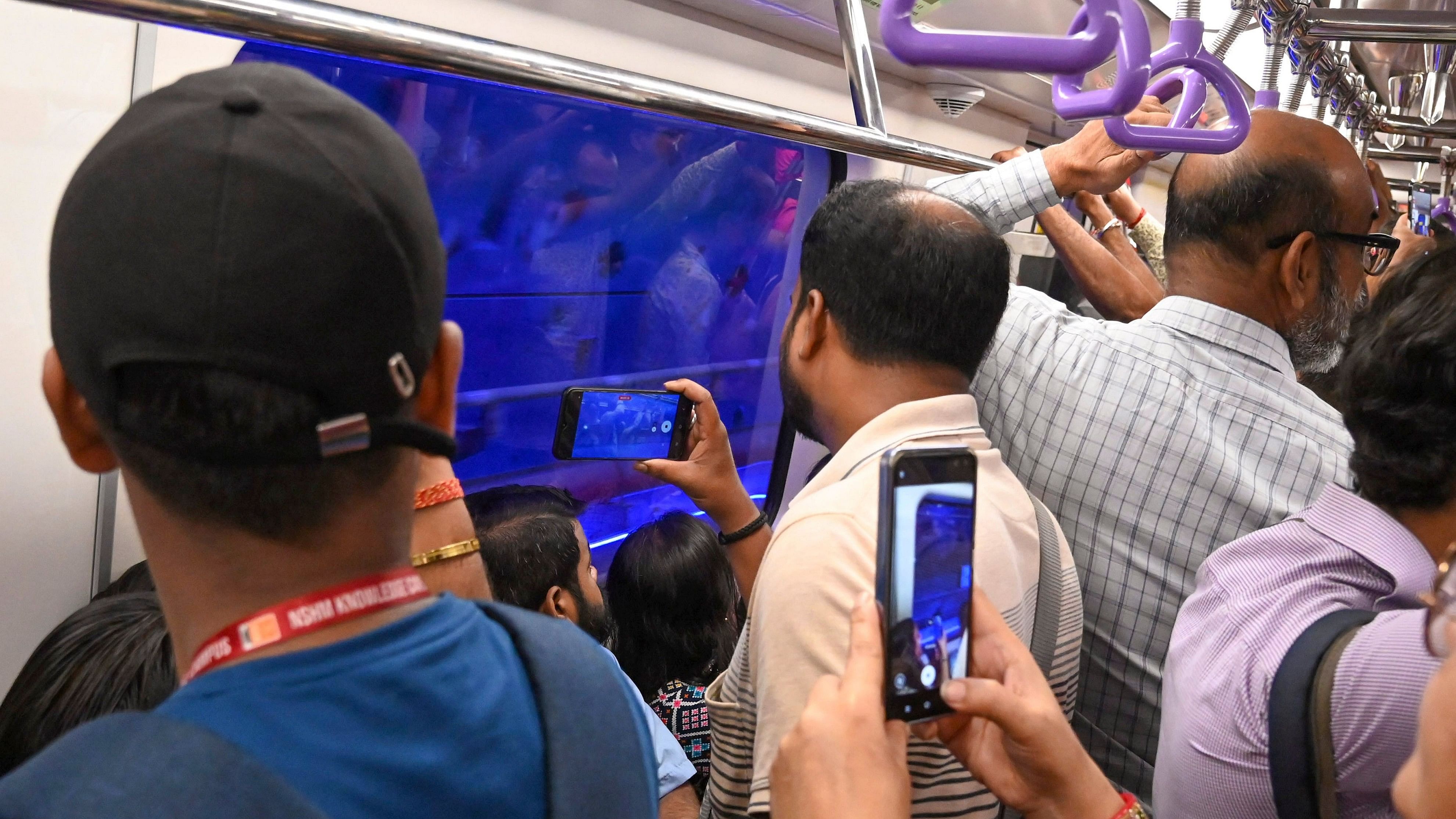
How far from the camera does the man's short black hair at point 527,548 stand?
2.03 meters

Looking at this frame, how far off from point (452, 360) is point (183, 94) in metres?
0.24

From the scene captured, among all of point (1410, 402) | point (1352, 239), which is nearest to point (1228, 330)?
point (1352, 239)

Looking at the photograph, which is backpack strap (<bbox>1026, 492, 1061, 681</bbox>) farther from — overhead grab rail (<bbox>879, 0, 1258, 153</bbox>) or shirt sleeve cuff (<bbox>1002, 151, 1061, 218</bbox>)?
shirt sleeve cuff (<bbox>1002, 151, 1061, 218</bbox>)

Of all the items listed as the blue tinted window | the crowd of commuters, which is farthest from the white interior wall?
the blue tinted window

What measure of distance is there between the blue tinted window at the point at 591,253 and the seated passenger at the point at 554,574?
0.94ft

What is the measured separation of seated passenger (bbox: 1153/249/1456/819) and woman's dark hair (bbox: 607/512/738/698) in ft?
4.39

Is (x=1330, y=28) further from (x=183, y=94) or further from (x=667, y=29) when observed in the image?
(x=183, y=94)

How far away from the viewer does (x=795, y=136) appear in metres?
1.55

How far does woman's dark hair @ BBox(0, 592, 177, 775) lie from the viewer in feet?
4.12

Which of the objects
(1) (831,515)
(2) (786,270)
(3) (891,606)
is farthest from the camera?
(2) (786,270)

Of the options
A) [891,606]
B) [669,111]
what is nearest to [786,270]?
[669,111]

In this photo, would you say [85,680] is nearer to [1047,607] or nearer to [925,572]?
[925,572]

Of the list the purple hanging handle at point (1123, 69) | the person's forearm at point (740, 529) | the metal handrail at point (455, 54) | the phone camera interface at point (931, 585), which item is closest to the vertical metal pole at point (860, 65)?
the metal handrail at point (455, 54)

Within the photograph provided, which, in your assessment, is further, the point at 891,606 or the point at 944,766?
the point at 944,766
